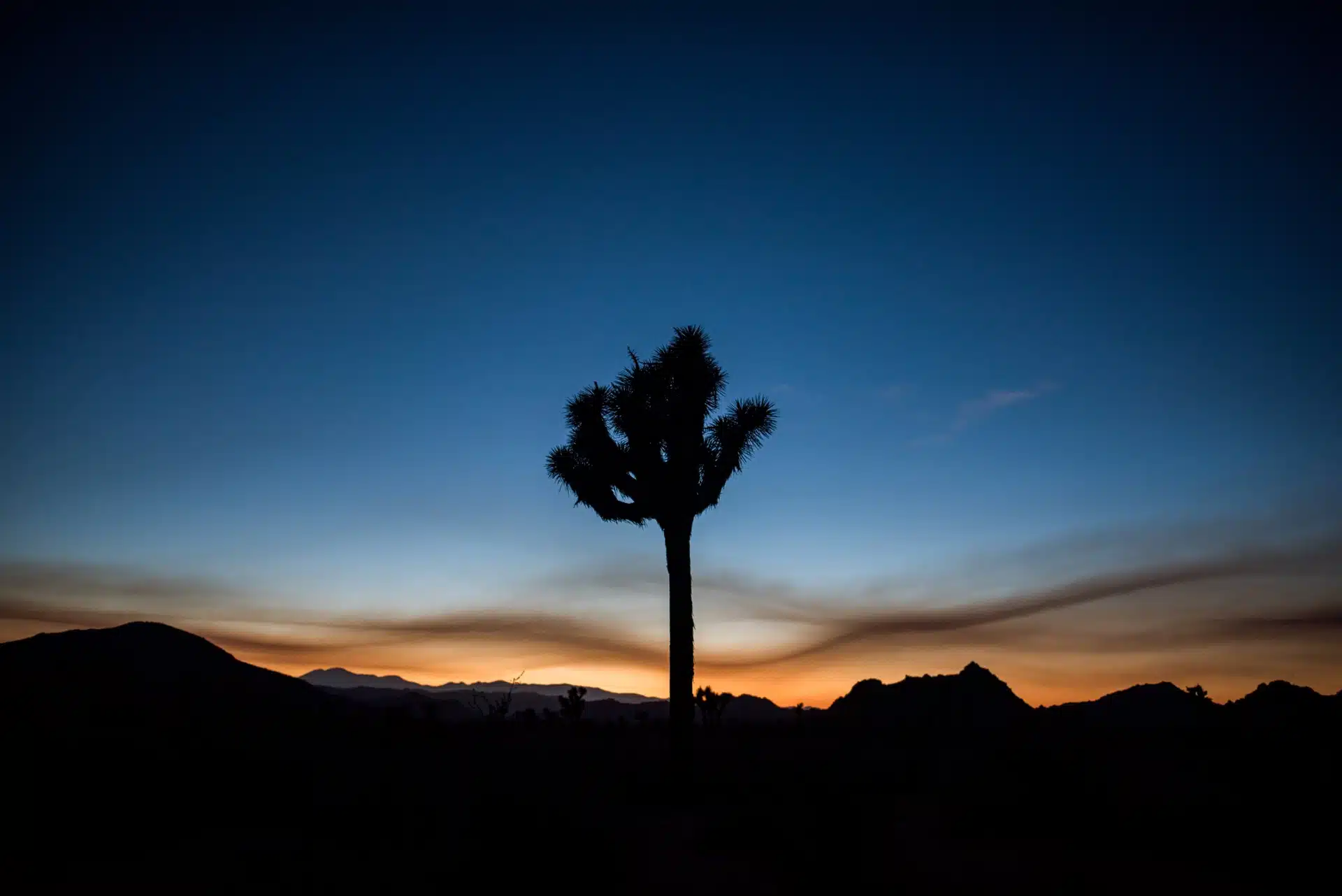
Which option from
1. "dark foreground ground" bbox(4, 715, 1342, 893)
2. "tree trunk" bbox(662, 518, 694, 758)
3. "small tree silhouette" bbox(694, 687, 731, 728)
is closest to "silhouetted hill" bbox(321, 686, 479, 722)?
"small tree silhouette" bbox(694, 687, 731, 728)

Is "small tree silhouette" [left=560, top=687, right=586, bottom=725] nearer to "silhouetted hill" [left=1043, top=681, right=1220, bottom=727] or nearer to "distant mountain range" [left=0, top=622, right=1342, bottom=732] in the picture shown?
"distant mountain range" [left=0, top=622, right=1342, bottom=732]

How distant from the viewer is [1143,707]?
2146 inches

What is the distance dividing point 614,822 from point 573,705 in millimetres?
19041

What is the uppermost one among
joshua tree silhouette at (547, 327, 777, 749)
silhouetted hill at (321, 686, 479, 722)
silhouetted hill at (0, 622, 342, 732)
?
joshua tree silhouette at (547, 327, 777, 749)

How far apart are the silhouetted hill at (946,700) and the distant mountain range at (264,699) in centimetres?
11

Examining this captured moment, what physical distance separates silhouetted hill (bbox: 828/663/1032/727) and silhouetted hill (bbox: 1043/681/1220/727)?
334 centimetres

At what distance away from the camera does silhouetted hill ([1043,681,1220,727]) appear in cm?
4822

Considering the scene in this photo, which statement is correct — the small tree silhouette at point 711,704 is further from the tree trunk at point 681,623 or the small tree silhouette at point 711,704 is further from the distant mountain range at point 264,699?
the tree trunk at point 681,623

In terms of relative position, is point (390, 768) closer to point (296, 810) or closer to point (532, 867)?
point (296, 810)

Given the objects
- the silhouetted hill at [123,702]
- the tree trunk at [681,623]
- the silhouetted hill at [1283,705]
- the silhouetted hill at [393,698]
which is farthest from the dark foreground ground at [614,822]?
the silhouetted hill at [393,698]

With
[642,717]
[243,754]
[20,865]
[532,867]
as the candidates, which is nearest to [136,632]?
[642,717]

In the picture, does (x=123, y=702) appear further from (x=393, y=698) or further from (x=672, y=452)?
(x=393, y=698)

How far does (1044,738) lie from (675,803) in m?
11.9

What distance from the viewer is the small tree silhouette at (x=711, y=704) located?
29766 mm
